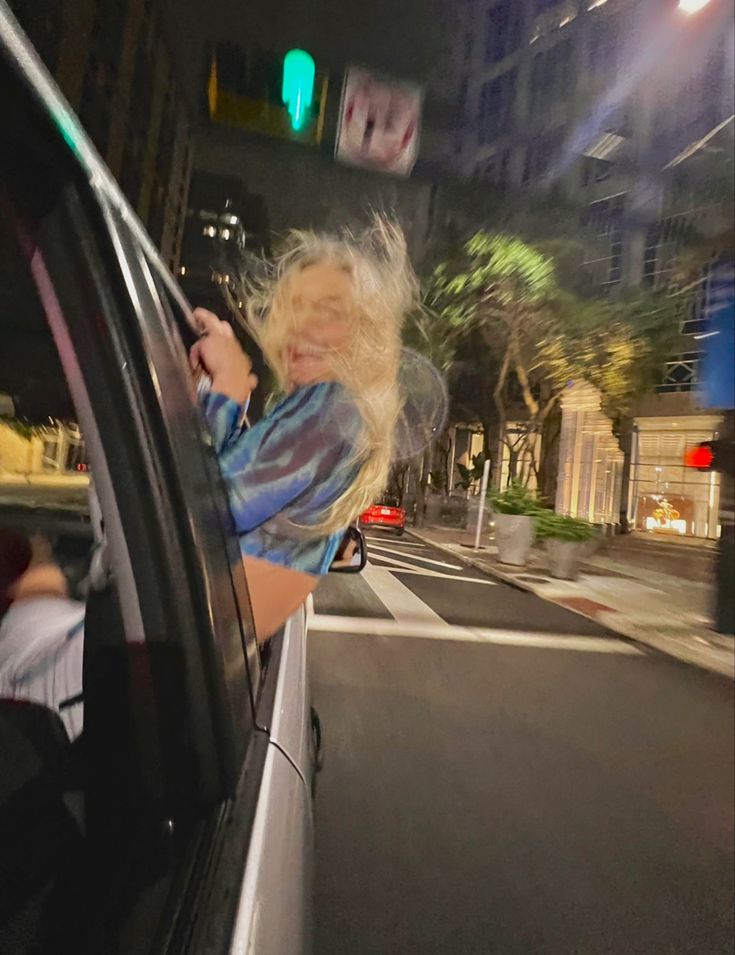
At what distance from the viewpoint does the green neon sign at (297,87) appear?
1781 mm

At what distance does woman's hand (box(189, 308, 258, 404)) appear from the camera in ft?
4.94

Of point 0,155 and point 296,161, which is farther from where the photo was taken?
point 296,161

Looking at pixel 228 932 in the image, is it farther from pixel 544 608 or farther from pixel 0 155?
pixel 544 608

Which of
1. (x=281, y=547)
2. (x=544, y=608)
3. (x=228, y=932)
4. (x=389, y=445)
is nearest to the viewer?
(x=228, y=932)

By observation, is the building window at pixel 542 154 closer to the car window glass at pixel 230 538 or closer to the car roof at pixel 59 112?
the car window glass at pixel 230 538

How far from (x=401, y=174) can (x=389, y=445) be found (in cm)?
75

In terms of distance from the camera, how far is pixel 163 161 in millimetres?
1325

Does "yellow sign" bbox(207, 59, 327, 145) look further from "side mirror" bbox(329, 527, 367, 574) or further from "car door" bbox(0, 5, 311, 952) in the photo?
"side mirror" bbox(329, 527, 367, 574)

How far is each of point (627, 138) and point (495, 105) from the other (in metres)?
0.87

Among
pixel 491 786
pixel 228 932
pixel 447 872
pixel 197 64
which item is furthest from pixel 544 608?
pixel 228 932

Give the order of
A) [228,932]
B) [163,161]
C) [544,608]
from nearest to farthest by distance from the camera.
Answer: [228,932], [163,161], [544,608]

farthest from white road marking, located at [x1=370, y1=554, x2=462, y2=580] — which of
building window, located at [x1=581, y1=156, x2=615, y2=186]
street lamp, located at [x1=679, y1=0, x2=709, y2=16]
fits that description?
street lamp, located at [x1=679, y1=0, x2=709, y2=16]

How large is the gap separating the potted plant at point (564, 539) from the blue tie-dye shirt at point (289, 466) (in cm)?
224

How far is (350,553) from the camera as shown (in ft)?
6.05
